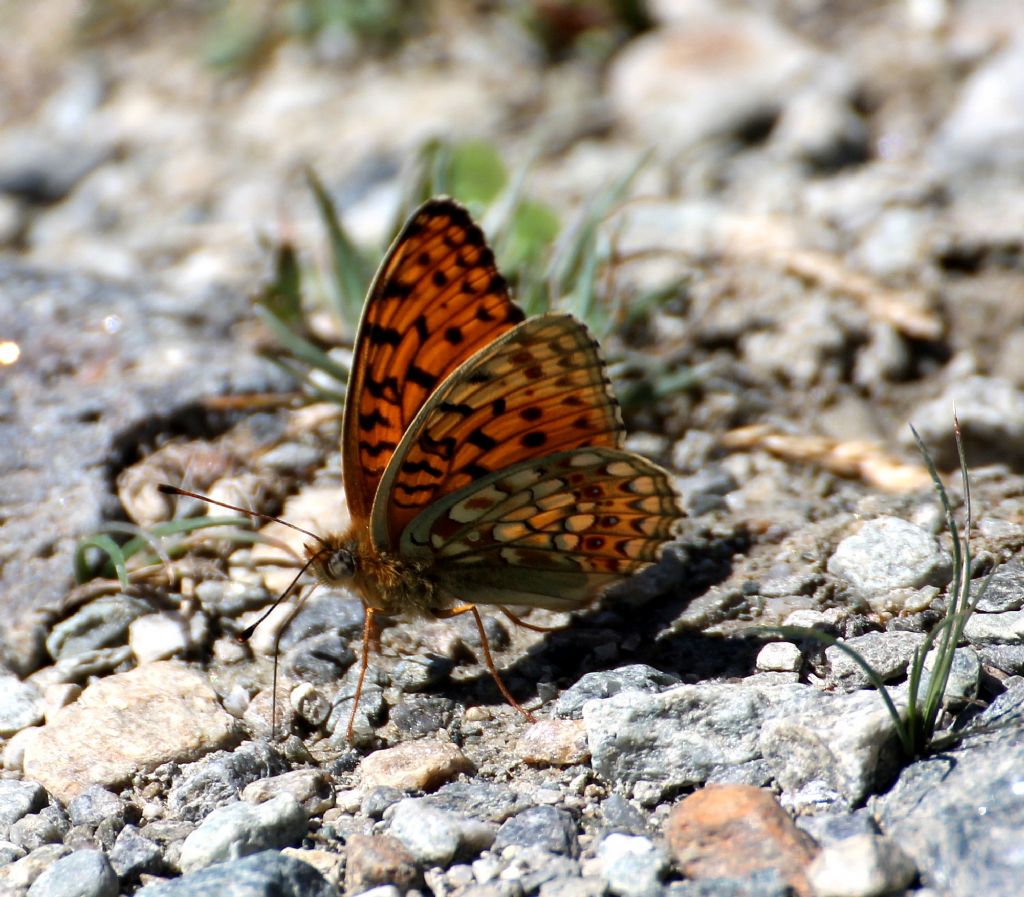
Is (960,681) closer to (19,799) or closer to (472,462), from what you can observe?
(472,462)

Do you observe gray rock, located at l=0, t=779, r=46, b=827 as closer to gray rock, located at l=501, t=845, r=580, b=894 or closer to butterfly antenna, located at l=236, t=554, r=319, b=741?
butterfly antenna, located at l=236, t=554, r=319, b=741

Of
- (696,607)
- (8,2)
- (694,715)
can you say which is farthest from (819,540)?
(8,2)

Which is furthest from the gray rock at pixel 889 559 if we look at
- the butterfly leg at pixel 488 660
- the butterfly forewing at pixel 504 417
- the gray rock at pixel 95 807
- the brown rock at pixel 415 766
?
the gray rock at pixel 95 807

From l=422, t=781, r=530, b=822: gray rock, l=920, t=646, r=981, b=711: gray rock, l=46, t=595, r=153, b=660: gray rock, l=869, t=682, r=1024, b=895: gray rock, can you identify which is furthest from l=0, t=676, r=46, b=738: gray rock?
l=920, t=646, r=981, b=711: gray rock

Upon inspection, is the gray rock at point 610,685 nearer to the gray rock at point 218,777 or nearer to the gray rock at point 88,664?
the gray rock at point 218,777

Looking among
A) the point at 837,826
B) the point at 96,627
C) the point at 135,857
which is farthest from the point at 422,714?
the point at 837,826

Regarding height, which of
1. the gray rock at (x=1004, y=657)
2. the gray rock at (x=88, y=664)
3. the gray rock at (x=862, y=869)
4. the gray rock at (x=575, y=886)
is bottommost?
the gray rock at (x=862, y=869)
